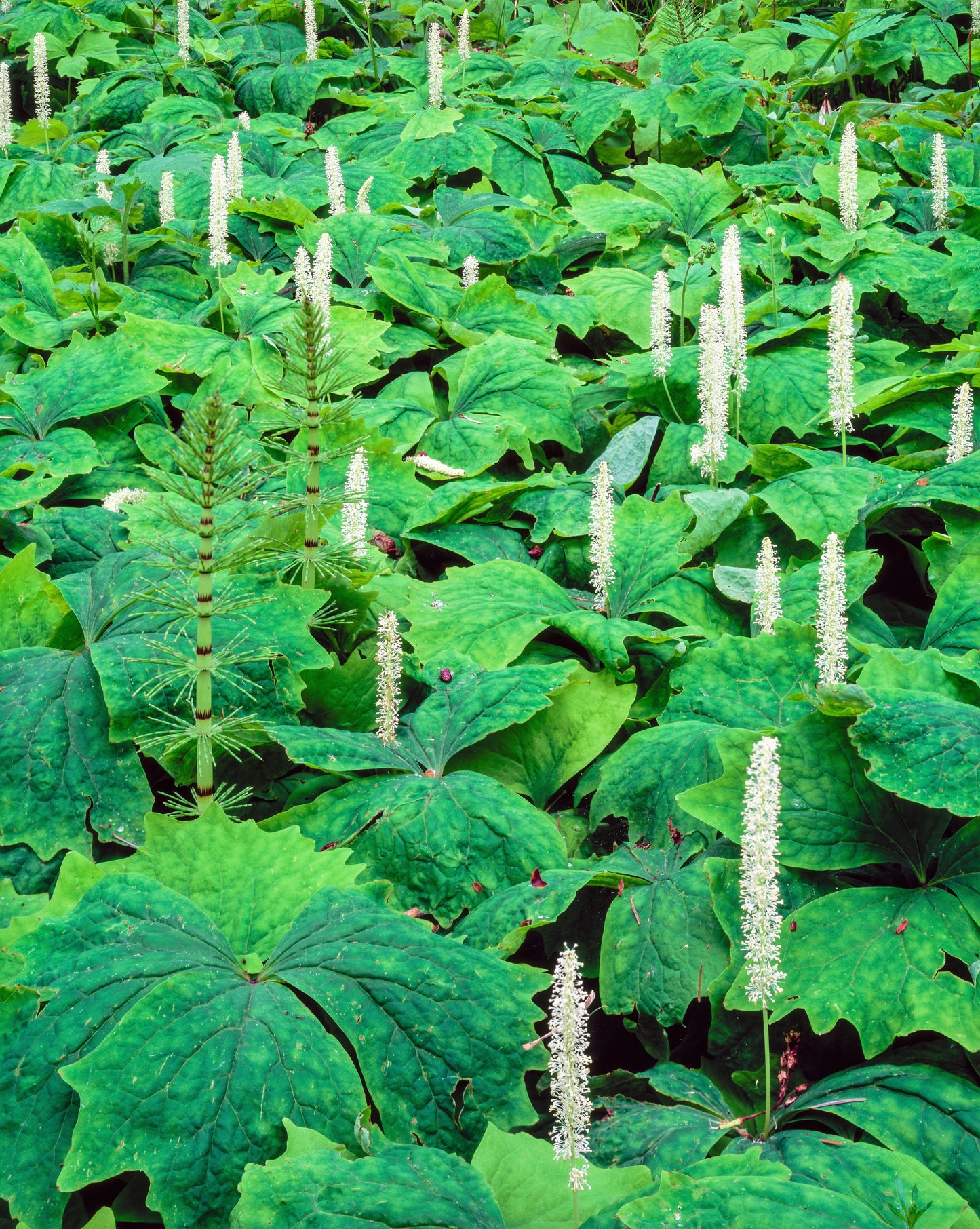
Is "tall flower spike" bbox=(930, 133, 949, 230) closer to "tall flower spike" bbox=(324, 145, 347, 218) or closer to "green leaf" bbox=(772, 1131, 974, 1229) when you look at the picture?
"tall flower spike" bbox=(324, 145, 347, 218)

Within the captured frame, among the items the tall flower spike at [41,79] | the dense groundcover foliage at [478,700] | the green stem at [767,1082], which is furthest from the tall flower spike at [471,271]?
the green stem at [767,1082]

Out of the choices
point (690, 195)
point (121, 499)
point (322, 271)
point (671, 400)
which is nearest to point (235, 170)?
point (322, 271)

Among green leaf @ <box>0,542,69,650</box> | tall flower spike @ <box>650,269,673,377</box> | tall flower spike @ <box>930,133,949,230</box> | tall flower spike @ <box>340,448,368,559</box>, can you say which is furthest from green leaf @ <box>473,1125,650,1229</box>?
tall flower spike @ <box>930,133,949,230</box>

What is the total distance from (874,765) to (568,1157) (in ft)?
3.39

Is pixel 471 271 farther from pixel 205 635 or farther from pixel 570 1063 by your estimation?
pixel 570 1063

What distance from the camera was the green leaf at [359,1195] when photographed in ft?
5.11

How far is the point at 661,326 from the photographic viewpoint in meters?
3.81

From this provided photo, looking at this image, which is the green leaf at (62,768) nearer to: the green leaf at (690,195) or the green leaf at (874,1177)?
the green leaf at (874,1177)

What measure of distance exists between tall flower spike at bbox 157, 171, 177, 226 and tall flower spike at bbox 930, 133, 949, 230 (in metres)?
3.55

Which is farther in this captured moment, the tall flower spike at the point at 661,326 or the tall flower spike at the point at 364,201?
the tall flower spike at the point at 364,201

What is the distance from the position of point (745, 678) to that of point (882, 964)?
2.84 feet

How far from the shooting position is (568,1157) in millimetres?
1551

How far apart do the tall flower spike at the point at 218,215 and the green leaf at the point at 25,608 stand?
210 cm

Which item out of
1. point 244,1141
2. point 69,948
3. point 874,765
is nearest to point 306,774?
point 69,948
